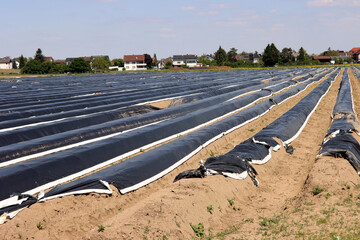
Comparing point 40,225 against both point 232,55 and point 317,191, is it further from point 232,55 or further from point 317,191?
point 232,55

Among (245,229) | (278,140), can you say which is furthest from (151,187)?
(278,140)

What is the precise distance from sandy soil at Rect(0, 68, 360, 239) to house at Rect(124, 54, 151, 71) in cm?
11707

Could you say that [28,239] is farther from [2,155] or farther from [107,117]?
[107,117]

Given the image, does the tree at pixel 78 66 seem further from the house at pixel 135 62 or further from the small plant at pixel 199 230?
the small plant at pixel 199 230

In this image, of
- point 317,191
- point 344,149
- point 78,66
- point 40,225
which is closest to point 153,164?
point 40,225

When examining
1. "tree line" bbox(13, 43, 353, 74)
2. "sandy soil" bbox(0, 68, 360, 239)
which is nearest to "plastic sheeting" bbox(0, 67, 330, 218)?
"sandy soil" bbox(0, 68, 360, 239)

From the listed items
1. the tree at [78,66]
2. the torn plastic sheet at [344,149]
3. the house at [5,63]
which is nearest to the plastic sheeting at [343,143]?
the torn plastic sheet at [344,149]

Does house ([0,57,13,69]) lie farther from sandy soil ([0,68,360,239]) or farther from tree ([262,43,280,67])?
sandy soil ([0,68,360,239])

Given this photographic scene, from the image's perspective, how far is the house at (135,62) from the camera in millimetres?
123125

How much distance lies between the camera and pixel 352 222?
5.77 metres

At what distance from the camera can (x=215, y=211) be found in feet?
22.4

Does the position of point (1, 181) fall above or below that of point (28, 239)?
above

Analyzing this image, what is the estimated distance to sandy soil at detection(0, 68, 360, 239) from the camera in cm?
571

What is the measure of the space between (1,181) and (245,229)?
4.85 meters
